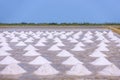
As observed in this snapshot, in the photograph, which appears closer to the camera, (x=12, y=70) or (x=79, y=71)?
(x=79, y=71)

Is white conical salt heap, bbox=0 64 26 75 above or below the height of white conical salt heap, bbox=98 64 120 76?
below

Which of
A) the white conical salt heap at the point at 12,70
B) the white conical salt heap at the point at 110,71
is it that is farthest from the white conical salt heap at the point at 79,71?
the white conical salt heap at the point at 12,70

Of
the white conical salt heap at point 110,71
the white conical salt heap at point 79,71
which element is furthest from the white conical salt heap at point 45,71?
the white conical salt heap at point 110,71

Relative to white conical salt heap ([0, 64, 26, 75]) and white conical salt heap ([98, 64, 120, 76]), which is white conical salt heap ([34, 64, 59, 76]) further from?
white conical salt heap ([98, 64, 120, 76])

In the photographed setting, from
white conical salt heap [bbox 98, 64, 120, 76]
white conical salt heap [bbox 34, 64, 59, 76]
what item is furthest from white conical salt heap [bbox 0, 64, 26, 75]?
white conical salt heap [bbox 98, 64, 120, 76]

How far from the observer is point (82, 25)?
14391 millimetres

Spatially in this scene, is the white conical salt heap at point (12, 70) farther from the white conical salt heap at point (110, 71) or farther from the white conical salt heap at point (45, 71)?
the white conical salt heap at point (110, 71)

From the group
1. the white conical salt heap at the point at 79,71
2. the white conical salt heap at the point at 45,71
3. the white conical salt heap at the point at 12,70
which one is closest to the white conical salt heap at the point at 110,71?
the white conical salt heap at the point at 79,71

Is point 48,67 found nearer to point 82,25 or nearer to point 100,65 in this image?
point 100,65

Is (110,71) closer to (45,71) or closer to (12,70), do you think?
(45,71)

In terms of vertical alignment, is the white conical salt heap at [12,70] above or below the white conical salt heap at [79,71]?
below

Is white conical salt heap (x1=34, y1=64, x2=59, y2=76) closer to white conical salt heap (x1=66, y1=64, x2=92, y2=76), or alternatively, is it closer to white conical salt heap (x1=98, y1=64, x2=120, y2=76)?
white conical salt heap (x1=66, y1=64, x2=92, y2=76)

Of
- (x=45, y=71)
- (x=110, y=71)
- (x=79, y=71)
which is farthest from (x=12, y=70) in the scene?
(x=110, y=71)

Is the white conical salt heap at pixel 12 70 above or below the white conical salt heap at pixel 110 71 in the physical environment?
below
